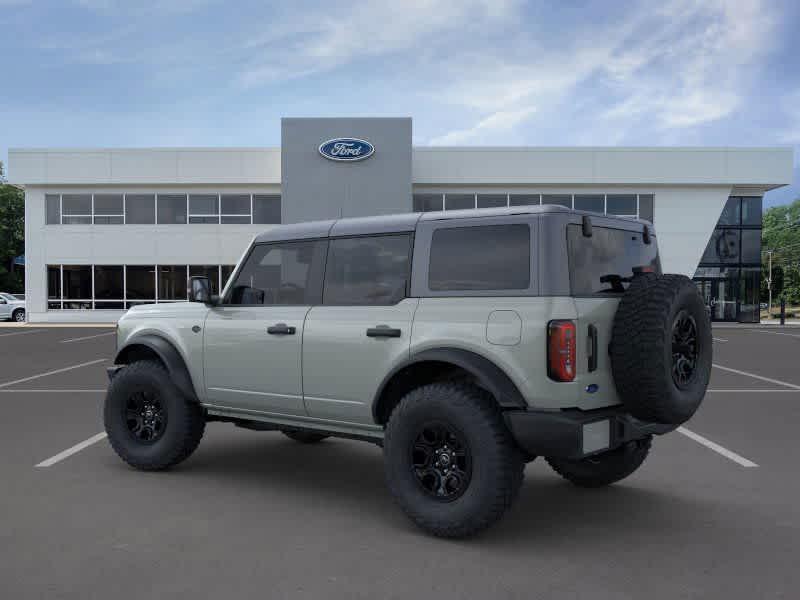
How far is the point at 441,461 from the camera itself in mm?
4254

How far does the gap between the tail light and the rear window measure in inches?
11.5

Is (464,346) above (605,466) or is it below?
above

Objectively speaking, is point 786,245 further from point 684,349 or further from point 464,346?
point 464,346

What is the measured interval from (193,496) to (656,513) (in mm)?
3154

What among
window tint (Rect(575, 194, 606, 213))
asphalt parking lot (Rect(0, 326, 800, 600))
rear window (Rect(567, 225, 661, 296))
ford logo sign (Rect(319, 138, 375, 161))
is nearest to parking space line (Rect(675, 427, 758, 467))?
asphalt parking lot (Rect(0, 326, 800, 600))

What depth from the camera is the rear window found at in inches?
165

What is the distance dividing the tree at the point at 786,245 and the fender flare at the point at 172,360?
7632 centimetres

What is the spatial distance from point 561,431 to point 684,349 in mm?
1119

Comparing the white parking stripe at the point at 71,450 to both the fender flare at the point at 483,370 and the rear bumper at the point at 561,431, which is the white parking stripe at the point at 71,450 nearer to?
the fender flare at the point at 483,370

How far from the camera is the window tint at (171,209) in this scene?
31797 mm

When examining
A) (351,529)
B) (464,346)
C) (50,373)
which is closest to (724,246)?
(50,373)

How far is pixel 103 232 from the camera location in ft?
104

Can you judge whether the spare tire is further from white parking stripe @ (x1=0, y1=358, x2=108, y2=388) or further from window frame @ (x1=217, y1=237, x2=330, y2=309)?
white parking stripe @ (x1=0, y1=358, x2=108, y2=388)

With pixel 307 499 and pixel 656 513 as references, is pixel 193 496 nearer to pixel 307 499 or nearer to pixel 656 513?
pixel 307 499
